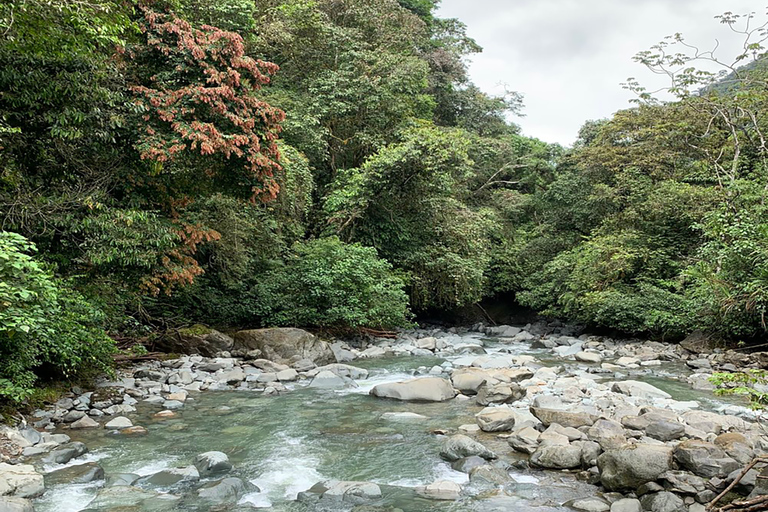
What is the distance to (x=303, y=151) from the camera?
50.1ft

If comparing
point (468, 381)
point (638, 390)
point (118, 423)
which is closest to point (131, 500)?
point (118, 423)

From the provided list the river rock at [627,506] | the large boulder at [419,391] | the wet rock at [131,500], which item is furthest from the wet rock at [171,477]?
the large boulder at [419,391]

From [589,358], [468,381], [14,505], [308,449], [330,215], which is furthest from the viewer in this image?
[330,215]

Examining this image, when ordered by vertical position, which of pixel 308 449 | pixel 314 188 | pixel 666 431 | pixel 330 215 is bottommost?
pixel 308 449

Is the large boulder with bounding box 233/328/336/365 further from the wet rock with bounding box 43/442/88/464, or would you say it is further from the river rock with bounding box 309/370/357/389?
the wet rock with bounding box 43/442/88/464

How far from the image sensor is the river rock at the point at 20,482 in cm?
402

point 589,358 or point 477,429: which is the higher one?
point 477,429

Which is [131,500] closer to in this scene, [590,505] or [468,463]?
[468,463]

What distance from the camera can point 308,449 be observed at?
5.75 metres

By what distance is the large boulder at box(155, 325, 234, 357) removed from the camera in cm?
1077

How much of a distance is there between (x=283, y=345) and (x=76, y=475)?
20.3ft

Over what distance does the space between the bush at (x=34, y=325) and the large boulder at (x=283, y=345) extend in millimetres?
3957

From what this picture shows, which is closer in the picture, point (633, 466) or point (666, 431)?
point (633, 466)

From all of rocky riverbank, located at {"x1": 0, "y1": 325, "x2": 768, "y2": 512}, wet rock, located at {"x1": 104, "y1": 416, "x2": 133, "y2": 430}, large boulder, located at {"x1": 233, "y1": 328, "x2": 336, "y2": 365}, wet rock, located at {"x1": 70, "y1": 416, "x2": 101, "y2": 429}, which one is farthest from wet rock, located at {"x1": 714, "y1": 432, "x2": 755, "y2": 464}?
large boulder, located at {"x1": 233, "y1": 328, "x2": 336, "y2": 365}
